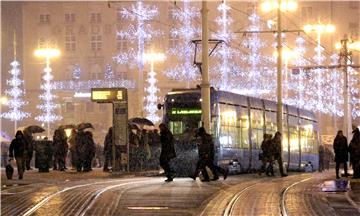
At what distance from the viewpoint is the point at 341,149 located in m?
26.3

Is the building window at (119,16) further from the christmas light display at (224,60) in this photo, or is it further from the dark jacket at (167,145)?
the dark jacket at (167,145)

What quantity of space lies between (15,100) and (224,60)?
62.7 ft

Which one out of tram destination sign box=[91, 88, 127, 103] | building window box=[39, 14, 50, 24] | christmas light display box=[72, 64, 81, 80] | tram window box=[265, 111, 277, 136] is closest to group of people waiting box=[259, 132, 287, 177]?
tram destination sign box=[91, 88, 127, 103]

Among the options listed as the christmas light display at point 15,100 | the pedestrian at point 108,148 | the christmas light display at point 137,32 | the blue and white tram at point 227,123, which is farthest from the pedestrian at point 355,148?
the christmas light display at point 137,32

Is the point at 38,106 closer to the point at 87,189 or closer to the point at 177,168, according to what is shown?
the point at 177,168

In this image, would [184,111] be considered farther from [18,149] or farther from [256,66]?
[256,66]

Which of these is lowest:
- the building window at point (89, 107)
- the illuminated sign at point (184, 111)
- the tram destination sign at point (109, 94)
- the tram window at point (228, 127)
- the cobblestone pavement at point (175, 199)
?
the cobblestone pavement at point (175, 199)

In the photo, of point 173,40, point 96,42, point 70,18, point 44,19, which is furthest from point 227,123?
point 44,19

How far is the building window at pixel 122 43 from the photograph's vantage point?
83.0m

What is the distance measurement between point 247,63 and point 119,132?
46594 millimetres

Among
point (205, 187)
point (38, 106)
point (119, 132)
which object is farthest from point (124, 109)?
point (38, 106)

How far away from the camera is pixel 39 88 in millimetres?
83688

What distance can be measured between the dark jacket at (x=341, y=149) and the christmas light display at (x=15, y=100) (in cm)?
4887

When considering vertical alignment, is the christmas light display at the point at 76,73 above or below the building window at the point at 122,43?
below
